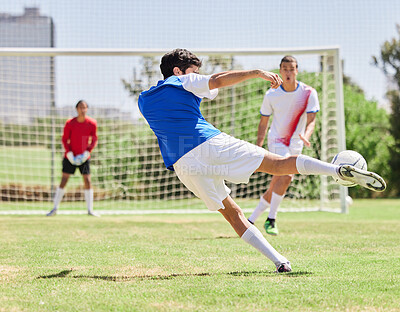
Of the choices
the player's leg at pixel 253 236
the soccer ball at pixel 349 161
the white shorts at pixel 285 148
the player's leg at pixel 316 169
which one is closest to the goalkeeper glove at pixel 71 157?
the white shorts at pixel 285 148

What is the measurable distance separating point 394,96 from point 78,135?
1197 cm

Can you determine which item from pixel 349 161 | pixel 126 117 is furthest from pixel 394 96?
pixel 349 161

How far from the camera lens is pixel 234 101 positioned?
14.0 metres

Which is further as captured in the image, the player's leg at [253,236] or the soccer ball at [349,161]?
the soccer ball at [349,161]

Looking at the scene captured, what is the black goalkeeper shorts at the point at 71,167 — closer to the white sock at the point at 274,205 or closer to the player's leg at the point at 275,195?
the player's leg at the point at 275,195

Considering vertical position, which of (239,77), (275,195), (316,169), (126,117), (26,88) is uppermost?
(26,88)

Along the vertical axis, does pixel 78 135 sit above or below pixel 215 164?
above

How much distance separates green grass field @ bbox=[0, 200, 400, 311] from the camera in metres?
3.51

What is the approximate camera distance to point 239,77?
433 cm

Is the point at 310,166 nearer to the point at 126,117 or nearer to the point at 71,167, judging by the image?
the point at 71,167

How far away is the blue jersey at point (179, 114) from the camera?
4.56 meters

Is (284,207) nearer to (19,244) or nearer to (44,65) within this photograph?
(44,65)

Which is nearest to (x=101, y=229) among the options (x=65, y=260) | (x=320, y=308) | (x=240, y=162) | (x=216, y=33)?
(x=65, y=260)

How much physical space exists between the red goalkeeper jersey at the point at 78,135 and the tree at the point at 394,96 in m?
10.8
